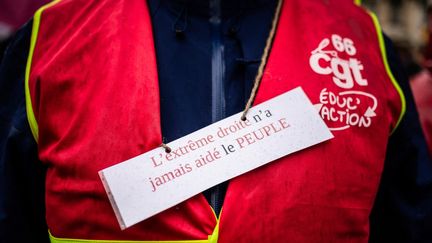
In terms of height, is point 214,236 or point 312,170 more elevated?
point 312,170

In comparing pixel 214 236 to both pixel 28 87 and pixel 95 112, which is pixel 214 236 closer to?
pixel 95 112

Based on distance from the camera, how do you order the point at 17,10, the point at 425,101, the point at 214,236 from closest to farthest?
the point at 214,236 → the point at 425,101 → the point at 17,10

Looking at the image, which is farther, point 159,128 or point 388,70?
point 388,70

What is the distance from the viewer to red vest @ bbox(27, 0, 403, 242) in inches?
49.0

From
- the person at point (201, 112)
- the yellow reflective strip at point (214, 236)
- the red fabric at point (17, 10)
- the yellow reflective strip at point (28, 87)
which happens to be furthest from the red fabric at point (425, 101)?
the red fabric at point (17, 10)

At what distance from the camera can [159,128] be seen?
50.4 inches

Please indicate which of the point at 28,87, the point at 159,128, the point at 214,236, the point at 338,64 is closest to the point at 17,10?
the point at 28,87

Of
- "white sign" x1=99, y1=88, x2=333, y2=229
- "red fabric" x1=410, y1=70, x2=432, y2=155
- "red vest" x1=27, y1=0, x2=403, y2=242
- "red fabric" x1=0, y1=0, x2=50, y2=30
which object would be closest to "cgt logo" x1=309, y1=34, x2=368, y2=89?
→ "red vest" x1=27, y1=0, x2=403, y2=242

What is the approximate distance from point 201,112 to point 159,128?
151 mm

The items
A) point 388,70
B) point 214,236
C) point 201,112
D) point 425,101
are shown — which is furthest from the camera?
point 425,101

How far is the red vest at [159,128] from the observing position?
1.24 meters

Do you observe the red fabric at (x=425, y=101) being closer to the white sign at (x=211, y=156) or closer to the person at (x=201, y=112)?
the person at (x=201, y=112)

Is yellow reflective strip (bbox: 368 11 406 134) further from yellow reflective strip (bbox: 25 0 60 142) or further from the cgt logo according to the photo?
yellow reflective strip (bbox: 25 0 60 142)

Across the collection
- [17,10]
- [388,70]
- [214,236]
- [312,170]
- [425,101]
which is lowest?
[17,10]
